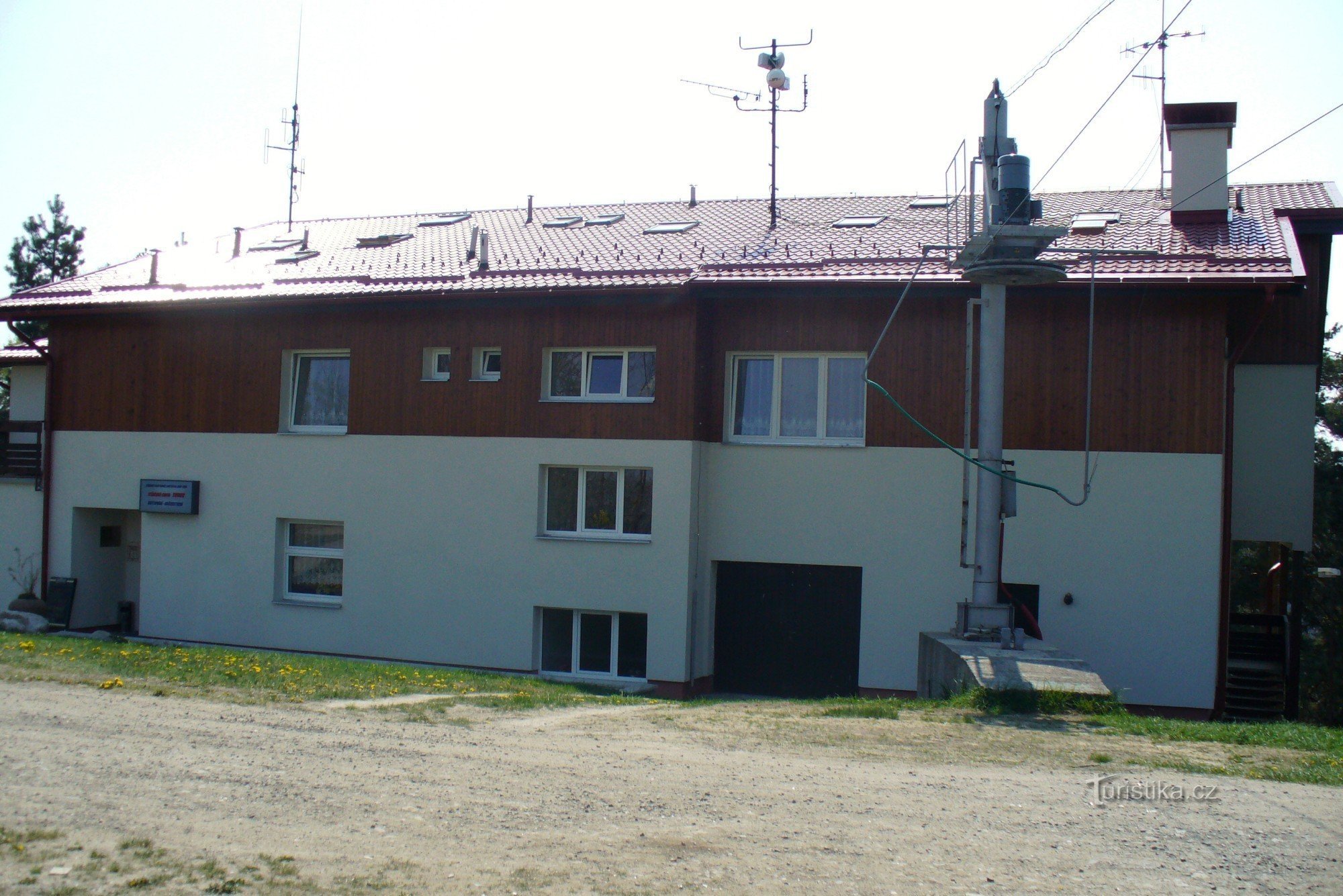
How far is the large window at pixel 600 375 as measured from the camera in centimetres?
1496

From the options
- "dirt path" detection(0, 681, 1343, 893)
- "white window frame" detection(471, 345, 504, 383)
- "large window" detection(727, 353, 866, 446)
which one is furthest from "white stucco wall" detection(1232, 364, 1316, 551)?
"white window frame" detection(471, 345, 504, 383)

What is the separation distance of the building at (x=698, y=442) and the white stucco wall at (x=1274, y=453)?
4 cm

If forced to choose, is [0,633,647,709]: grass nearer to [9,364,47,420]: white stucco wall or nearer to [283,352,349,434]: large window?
[283,352,349,434]: large window

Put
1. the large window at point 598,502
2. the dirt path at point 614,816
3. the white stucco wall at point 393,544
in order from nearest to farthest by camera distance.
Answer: the dirt path at point 614,816, the white stucco wall at point 393,544, the large window at point 598,502

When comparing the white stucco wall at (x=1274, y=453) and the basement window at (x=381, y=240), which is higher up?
the basement window at (x=381, y=240)

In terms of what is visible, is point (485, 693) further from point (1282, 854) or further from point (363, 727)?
point (1282, 854)

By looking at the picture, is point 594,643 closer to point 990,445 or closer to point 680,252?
point 680,252

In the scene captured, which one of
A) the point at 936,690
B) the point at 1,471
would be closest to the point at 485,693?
the point at 936,690

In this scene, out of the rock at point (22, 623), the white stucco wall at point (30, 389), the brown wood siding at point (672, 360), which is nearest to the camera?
the brown wood siding at point (672, 360)

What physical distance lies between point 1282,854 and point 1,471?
19309 millimetres

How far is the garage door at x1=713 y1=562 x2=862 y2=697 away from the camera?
47.2 ft

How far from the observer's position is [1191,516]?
13172 mm

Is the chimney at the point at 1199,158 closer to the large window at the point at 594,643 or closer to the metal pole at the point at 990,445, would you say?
the metal pole at the point at 990,445

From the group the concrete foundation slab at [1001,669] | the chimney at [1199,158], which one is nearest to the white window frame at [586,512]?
the concrete foundation slab at [1001,669]
